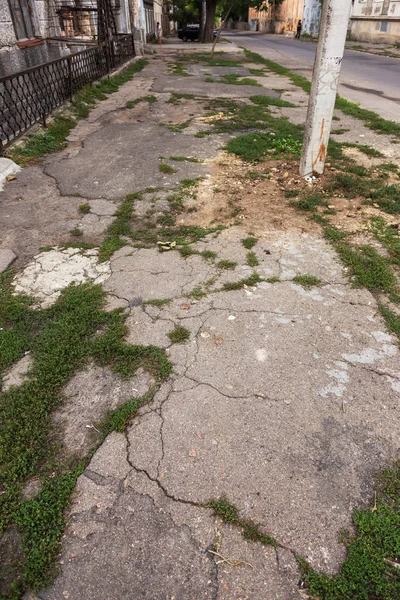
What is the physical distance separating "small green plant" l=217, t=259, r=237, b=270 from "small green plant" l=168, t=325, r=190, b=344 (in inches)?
36.8

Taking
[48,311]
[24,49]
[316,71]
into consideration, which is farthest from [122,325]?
[24,49]

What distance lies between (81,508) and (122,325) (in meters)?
1.33

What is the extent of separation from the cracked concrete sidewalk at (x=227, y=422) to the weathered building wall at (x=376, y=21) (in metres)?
30.9

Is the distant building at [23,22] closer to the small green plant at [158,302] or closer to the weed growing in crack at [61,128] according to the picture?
the weed growing in crack at [61,128]

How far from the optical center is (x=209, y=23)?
1110 inches

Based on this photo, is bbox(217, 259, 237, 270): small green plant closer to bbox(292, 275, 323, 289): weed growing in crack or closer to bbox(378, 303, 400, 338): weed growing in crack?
bbox(292, 275, 323, 289): weed growing in crack

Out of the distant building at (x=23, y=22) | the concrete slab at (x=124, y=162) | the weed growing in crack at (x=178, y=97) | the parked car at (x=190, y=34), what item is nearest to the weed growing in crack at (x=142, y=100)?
the weed growing in crack at (x=178, y=97)

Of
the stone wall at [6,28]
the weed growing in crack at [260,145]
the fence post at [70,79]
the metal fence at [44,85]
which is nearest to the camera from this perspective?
the weed growing in crack at [260,145]

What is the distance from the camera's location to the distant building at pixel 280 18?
43.1 m

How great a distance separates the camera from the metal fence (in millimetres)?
6676

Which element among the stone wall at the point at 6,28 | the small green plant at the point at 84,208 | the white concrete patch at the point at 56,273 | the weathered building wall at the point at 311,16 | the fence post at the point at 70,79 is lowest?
the white concrete patch at the point at 56,273

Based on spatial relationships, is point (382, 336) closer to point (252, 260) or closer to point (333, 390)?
point (333, 390)

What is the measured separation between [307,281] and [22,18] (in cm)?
1008

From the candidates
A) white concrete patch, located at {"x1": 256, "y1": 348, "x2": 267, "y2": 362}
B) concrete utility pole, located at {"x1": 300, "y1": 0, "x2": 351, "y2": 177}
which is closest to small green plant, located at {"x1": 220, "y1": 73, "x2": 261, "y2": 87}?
concrete utility pole, located at {"x1": 300, "y1": 0, "x2": 351, "y2": 177}
